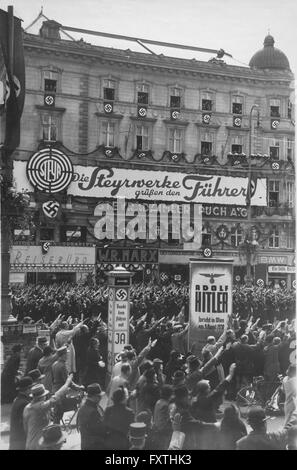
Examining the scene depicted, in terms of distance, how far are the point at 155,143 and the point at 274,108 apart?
6.74 ft

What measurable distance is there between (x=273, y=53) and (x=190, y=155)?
200 cm

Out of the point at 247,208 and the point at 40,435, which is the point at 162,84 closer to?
the point at 247,208

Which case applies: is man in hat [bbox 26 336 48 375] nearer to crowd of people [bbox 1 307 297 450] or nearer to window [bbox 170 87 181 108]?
crowd of people [bbox 1 307 297 450]

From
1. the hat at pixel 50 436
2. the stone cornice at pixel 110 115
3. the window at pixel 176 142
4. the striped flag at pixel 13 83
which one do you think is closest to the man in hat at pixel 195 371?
the hat at pixel 50 436

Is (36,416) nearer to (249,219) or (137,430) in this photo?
(137,430)

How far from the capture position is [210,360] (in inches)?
317

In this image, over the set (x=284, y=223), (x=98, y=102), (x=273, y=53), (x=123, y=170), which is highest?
(x=273, y=53)

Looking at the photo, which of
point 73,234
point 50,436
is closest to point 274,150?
point 73,234

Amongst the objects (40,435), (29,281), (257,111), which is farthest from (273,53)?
(40,435)

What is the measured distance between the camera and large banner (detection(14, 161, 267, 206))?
852 cm

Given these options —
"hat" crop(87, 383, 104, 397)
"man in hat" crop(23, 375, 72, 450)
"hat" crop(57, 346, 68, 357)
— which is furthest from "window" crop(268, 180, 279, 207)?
"man in hat" crop(23, 375, 72, 450)

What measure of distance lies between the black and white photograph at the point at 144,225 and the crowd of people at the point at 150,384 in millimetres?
31

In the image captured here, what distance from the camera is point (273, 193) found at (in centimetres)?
898

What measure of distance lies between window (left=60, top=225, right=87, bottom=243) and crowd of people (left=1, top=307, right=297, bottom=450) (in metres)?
1.21
